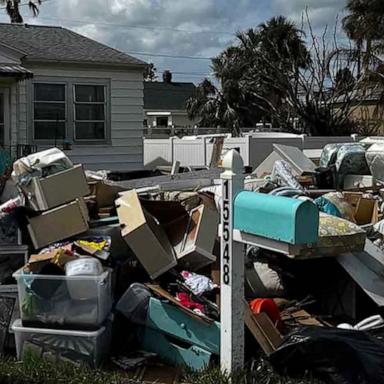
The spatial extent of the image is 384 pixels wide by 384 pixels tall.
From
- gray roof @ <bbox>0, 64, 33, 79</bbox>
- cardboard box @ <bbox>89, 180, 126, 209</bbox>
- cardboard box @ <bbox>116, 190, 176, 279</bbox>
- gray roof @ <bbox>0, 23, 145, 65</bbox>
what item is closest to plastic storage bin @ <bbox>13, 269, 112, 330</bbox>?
cardboard box @ <bbox>116, 190, 176, 279</bbox>

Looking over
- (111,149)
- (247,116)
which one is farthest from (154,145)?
(247,116)

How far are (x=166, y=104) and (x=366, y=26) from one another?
21.0 metres

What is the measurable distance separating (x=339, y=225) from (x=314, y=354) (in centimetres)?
149

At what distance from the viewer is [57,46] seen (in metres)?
15.3

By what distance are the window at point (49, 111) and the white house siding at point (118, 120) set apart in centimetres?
18

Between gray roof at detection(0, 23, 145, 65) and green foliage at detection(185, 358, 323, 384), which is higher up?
gray roof at detection(0, 23, 145, 65)

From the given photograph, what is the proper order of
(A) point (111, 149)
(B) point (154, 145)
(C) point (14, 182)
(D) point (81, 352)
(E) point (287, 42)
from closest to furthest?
1. (D) point (81, 352)
2. (C) point (14, 182)
3. (A) point (111, 149)
4. (B) point (154, 145)
5. (E) point (287, 42)

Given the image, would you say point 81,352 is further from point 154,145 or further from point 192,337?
point 154,145

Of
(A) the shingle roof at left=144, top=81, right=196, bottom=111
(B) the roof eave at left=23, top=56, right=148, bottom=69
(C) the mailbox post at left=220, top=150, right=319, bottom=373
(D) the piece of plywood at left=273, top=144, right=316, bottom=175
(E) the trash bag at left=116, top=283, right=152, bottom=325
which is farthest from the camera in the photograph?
(A) the shingle roof at left=144, top=81, right=196, bottom=111

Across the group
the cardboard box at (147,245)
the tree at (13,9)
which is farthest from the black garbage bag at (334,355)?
the tree at (13,9)

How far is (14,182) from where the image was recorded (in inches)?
251

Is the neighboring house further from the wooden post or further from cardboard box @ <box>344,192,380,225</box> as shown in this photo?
the wooden post

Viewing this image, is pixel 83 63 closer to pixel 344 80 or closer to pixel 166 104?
pixel 344 80

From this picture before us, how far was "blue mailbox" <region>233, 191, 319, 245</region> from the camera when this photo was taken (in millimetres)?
4184
